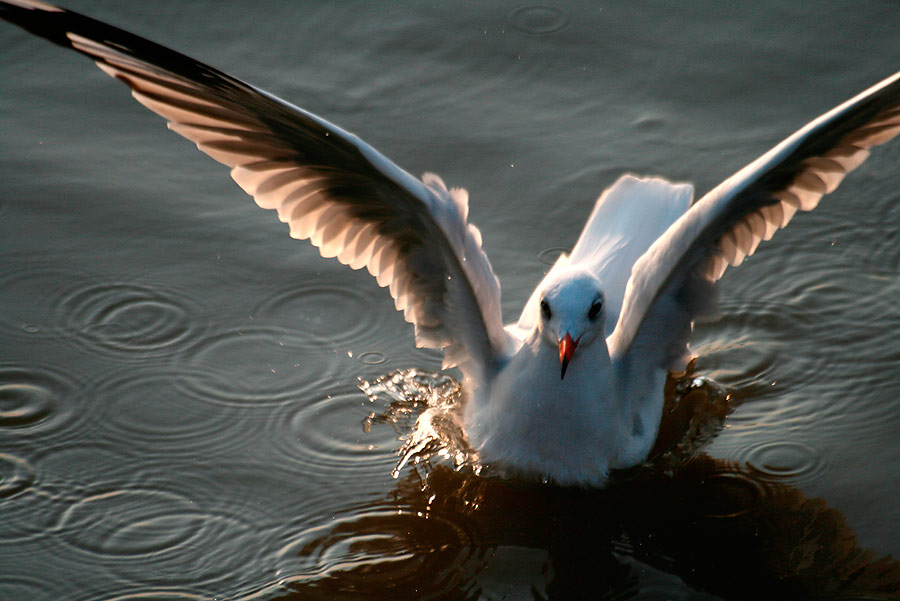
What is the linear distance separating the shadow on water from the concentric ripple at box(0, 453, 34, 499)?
107 cm

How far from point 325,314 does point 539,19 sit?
10.1ft

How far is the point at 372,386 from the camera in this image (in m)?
4.96

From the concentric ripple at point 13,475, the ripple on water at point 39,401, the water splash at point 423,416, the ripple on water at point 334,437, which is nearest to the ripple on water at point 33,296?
the ripple on water at point 39,401

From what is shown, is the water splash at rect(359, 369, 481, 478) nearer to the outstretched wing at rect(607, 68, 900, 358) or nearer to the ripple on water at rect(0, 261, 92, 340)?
the outstretched wing at rect(607, 68, 900, 358)

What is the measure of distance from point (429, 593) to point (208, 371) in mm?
1570

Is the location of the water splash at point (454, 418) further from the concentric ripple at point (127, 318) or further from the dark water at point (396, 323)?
the concentric ripple at point (127, 318)

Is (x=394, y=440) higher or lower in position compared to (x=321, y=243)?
lower

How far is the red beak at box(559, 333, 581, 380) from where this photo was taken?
162 inches

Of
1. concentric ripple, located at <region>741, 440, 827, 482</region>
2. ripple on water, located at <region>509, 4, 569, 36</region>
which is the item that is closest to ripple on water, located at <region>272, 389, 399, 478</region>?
concentric ripple, located at <region>741, 440, 827, 482</region>

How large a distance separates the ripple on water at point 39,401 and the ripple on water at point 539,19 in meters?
3.85

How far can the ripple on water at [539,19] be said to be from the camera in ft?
24.2

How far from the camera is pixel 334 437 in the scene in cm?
471

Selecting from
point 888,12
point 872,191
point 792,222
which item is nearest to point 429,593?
point 792,222

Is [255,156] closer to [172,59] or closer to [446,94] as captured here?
[172,59]
